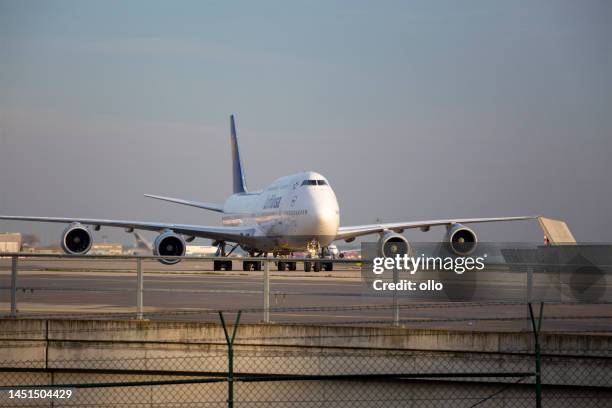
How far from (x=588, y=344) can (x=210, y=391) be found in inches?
189

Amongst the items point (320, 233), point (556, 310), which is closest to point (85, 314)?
point (556, 310)

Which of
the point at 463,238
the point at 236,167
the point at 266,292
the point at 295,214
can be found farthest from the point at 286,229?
the point at 266,292

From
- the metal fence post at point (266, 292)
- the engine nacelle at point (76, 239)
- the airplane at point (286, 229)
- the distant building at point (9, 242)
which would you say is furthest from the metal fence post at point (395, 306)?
the distant building at point (9, 242)

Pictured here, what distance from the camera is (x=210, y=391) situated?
1264 centimetres

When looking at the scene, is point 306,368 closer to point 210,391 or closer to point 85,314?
point 210,391

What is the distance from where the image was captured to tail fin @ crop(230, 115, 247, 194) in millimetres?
62938

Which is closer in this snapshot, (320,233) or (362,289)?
(362,289)

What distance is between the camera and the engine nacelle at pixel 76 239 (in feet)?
140

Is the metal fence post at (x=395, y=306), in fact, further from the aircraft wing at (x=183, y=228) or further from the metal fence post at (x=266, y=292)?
the aircraft wing at (x=183, y=228)

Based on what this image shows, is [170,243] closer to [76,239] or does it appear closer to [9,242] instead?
[76,239]

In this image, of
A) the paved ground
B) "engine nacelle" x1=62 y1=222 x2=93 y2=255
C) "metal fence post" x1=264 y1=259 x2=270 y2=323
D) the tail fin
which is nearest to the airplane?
"engine nacelle" x1=62 y1=222 x2=93 y2=255

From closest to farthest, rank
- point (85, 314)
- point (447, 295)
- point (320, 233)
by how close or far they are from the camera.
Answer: point (85, 314)
point (447, 295)
point (320, 233)

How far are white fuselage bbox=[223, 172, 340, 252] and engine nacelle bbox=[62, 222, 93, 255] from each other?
795 cm

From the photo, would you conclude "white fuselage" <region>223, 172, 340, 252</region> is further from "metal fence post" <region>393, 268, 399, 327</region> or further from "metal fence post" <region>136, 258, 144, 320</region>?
"metal fence post" <region>393, 268, 399, 327</region>
